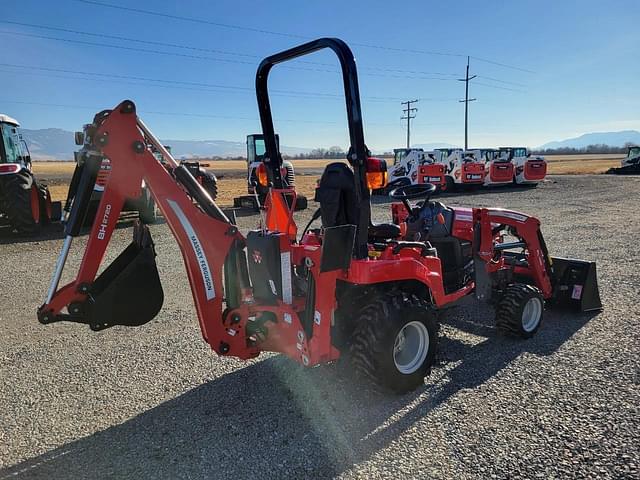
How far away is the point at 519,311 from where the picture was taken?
4.69m

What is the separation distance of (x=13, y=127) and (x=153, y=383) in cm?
1161

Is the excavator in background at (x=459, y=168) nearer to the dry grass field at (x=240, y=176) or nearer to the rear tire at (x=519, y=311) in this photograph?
the dry grass field at (x=240, y=176)

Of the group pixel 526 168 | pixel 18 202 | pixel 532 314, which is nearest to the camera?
pixel 532 314

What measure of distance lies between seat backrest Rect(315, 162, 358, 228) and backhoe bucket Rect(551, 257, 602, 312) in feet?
11.4

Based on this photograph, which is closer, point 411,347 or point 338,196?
point 338,196

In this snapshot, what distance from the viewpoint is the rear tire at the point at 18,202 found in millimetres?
10883

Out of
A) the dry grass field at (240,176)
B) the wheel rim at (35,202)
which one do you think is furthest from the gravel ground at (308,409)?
the dry grass field at (240,176)

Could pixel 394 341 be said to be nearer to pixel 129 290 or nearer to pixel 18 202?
pixel 129 290

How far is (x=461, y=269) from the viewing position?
5016mm

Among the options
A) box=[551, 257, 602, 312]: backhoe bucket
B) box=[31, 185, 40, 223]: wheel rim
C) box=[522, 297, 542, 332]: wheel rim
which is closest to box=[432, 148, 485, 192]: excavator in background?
box=[31, 185, 40, 223]: wheel rim

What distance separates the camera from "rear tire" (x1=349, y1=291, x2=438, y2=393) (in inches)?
137

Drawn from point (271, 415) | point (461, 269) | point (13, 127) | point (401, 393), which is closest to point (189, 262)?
point (271, 415)

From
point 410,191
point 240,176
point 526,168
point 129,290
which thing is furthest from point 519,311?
point 240,176

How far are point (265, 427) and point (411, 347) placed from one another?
1306mm
